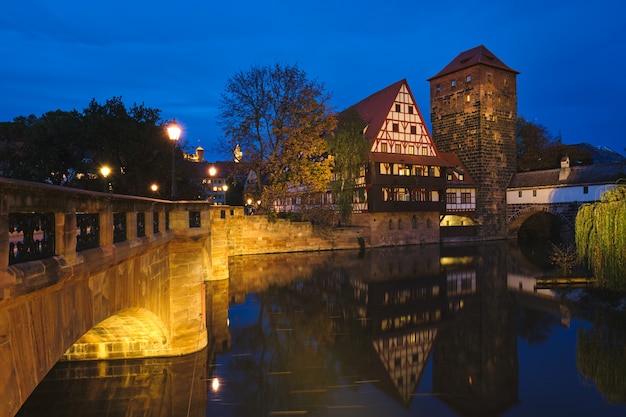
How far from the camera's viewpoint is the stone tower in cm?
4428

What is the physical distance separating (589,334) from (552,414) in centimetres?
646

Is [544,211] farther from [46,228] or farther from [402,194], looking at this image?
[46,228]

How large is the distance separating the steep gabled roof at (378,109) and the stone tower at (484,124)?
37.4 ft

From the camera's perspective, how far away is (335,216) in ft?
117

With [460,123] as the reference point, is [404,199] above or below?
below

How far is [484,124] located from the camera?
4428cm

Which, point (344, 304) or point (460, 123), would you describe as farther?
point (460, 123)

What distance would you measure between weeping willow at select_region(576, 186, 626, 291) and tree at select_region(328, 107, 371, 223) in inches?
744

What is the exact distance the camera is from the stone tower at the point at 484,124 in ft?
145

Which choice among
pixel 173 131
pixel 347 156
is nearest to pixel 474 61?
pixel 347 156

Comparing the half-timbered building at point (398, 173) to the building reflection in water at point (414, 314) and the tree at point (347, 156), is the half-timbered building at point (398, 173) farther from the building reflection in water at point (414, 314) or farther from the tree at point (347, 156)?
the building reflection in water at point (414, 314)

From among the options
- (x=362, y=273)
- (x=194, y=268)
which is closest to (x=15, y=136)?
(x=362, y=273)

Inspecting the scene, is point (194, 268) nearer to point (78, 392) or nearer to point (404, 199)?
point (78, 392)

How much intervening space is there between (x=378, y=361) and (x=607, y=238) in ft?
41.4
